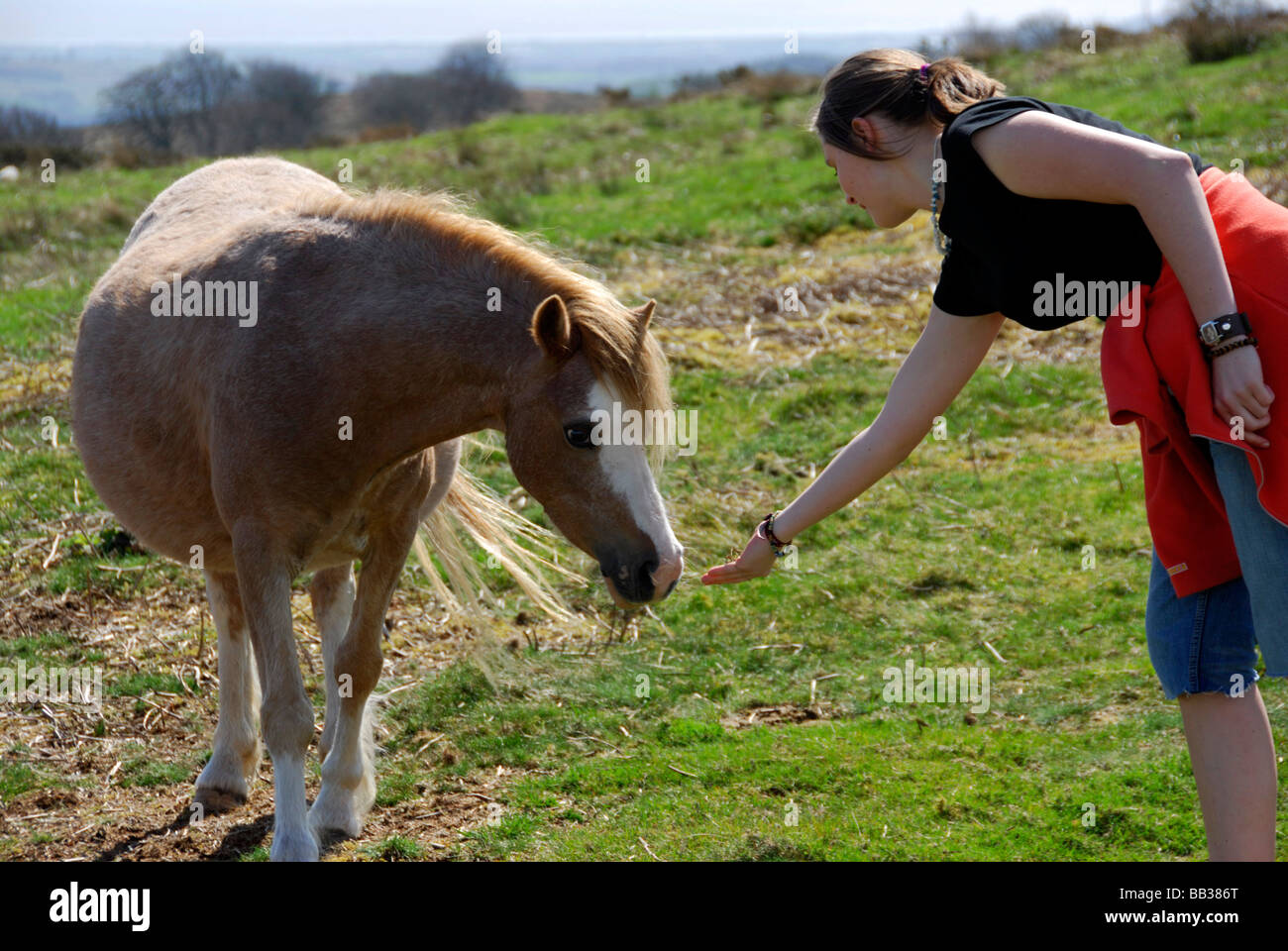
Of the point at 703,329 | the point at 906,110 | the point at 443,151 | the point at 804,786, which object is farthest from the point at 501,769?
the point at 443,151

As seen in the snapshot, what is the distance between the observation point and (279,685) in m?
3.87

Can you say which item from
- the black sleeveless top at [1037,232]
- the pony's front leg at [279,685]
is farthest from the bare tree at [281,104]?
the black sleeveless top at [1037,232]

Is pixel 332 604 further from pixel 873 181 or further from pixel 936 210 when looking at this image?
pixel 936 210

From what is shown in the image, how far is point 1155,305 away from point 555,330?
1.63m

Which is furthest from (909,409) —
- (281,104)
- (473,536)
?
(281,104)

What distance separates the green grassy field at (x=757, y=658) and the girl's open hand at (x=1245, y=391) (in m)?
1.97

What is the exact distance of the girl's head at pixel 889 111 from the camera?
8.88 feet

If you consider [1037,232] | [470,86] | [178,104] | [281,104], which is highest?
[470,86]

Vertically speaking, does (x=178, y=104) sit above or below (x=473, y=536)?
above

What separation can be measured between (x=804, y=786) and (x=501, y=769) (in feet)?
4.05

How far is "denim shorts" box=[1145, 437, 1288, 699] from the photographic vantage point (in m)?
2.37

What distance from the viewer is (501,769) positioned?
4.68m

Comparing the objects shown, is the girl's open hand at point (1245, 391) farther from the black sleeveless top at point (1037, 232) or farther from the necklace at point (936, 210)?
the necklace at point (936, 210)
